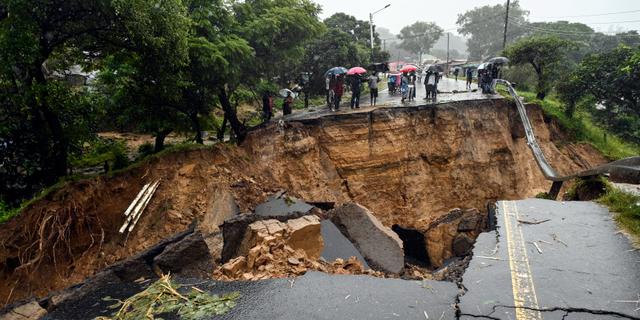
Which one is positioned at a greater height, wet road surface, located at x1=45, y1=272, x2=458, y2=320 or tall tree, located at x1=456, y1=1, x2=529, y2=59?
tall tree, located at x1=456, y1=1, x2=529, y2=59

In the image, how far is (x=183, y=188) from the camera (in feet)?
35.3

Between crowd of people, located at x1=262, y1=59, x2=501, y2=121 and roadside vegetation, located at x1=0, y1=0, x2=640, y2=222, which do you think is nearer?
roadside vegetation, located at x1=0, y1=0, x2=640, y2=222

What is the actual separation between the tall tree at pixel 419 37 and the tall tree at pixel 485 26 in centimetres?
552

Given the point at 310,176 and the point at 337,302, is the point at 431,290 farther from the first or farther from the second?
the point at 310,176

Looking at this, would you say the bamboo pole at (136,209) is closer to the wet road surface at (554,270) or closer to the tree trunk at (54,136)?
the tree trunk at (54,136)

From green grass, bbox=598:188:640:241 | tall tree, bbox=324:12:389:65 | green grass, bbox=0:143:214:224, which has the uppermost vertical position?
tall tree, bbox=324:12:389:65

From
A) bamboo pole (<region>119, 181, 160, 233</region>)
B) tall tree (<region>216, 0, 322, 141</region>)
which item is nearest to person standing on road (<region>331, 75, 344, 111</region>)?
tall tree (<region>216, 0, 322, 141</region>)

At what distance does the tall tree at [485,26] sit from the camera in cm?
6869

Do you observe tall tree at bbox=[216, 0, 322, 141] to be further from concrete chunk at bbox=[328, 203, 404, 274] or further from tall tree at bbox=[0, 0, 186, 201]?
concrete chunk at bbox=[328, 203, 404, 274]

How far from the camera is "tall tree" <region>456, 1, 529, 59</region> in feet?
225

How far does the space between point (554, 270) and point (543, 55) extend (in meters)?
21.5

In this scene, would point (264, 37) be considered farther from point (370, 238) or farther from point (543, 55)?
point (543, 55)

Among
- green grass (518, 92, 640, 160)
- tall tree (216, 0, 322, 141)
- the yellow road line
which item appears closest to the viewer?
the yellow road line

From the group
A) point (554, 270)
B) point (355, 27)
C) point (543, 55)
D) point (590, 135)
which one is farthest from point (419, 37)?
point (554, 270)
